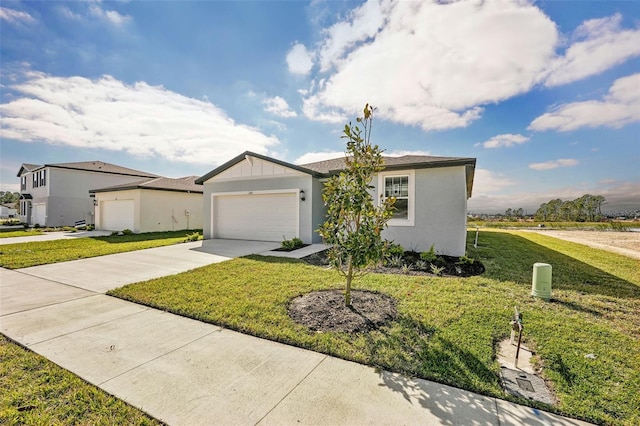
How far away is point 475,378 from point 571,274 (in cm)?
664

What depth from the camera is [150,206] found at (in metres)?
17.8

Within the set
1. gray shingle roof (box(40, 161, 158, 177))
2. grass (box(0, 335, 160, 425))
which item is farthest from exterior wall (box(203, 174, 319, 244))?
gray shingle roof (box(40, 161, 158, 177))

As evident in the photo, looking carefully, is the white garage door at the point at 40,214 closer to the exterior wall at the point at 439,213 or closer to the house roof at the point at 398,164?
the house roof at the point at 398,164

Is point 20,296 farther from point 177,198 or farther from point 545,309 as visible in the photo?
point 177,198

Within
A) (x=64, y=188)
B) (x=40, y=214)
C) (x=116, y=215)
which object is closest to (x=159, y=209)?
(x=116, y=215)

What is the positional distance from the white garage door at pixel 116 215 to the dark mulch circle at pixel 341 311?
701 inches

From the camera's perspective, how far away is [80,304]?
486 centimetres

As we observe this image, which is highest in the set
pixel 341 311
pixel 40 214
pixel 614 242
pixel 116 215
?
pixel 116 215

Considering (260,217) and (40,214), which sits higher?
(260,217)

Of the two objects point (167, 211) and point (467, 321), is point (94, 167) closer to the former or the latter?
point (167, 211)

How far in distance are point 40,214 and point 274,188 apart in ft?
90.9


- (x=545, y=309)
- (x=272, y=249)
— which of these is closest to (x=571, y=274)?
(x=545, y=309)

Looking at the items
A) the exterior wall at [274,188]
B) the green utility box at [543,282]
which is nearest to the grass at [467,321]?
the green utility box at [543,282]

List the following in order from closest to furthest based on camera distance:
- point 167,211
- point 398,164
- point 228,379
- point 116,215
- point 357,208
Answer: point 228,379 → point 357,208 → point 398,164 → point 167,211 → point 116,215
